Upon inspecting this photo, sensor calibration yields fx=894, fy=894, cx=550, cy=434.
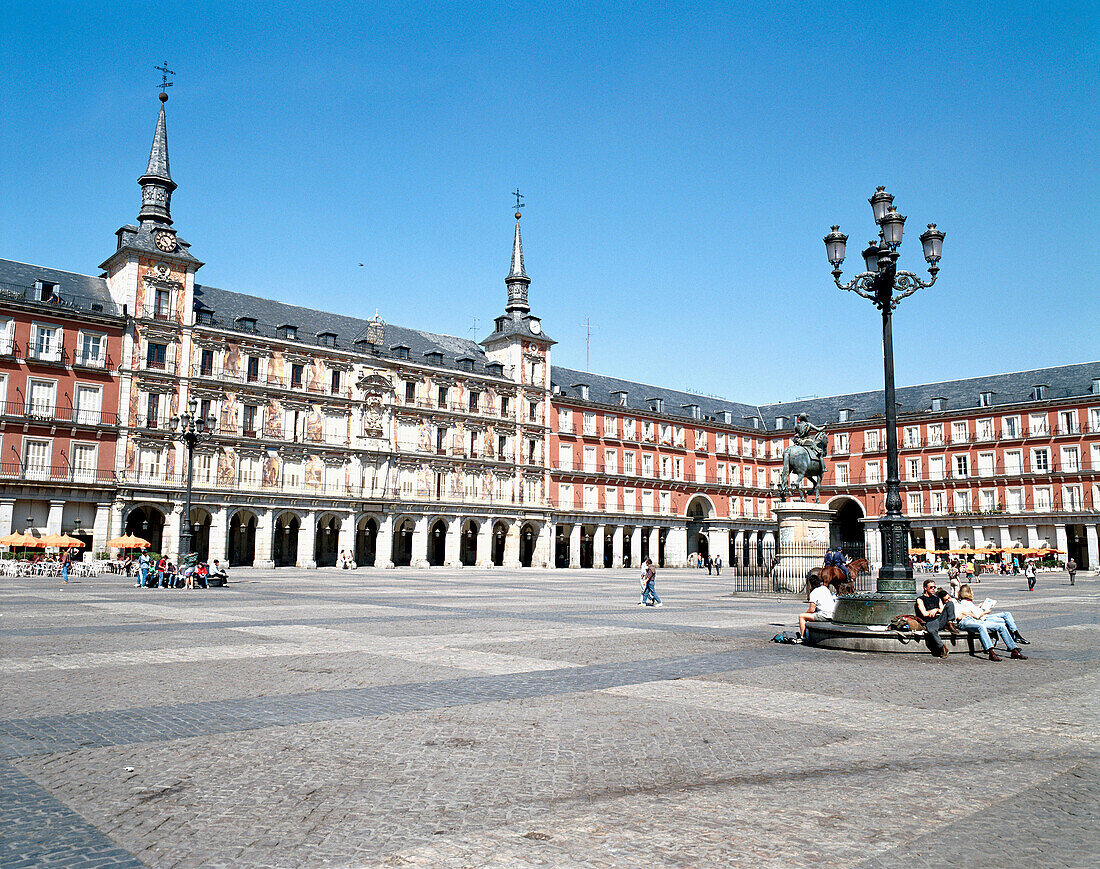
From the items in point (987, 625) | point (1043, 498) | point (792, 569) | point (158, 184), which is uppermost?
point (158, 184)

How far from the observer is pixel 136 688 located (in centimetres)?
948

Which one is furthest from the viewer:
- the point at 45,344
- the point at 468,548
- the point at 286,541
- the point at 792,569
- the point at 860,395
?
the point at 860,395

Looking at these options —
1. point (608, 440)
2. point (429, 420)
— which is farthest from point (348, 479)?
point (608, 440)

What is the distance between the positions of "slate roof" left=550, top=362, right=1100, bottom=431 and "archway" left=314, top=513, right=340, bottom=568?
21887mm

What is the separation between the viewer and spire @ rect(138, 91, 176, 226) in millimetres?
53694

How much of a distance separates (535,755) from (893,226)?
39.1 ft

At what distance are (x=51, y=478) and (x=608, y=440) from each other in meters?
40.7

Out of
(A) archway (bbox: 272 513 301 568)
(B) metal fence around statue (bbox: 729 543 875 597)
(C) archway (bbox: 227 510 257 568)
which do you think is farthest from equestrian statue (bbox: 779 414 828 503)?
(C) archway (bbox: 227 510 257 568)

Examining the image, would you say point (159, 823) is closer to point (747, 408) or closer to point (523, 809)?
point (523, 809)

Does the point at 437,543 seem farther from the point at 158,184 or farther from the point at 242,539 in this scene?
the point at 158,184

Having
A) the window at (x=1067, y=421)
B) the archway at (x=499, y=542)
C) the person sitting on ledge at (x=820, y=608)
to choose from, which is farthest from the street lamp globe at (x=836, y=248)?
the window at (x=1067, y=421)

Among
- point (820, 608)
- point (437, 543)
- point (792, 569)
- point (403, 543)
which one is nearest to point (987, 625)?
point (820, 608)

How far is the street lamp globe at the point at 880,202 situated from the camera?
15.5m

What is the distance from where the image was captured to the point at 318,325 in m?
61.4
